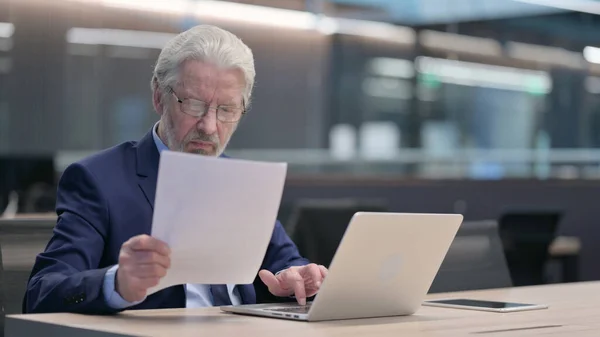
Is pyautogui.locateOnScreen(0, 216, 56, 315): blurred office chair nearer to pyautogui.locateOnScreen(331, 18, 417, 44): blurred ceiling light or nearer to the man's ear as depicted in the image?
the man's ear

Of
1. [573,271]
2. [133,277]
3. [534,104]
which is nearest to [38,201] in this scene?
[573,271]

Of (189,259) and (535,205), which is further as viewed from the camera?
(535,205)

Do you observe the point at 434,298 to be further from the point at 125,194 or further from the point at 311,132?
the point at 311,132

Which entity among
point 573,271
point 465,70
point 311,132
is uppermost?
point 465,70

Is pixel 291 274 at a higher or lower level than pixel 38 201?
higher

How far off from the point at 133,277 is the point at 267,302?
603 millimetres

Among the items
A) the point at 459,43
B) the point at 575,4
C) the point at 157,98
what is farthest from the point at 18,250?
the point at 575,4

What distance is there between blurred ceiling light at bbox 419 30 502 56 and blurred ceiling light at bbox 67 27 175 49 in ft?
7.30

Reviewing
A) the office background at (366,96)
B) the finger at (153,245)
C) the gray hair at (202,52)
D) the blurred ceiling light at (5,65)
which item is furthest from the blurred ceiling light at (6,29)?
the finger at (153,245)

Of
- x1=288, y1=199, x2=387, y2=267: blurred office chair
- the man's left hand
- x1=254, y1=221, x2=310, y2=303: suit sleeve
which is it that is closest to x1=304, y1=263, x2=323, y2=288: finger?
the man's left hand

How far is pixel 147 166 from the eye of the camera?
2215mm

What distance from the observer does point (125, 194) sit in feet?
7.01

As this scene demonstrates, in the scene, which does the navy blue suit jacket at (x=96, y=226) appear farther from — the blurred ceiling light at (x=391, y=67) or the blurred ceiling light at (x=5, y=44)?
the blurred ceiling light at (x=391, y=67)

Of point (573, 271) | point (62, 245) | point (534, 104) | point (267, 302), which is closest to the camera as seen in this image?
point (62, 245)
